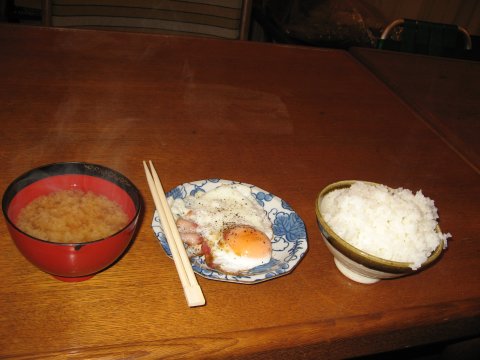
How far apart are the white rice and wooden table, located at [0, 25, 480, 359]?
10cm

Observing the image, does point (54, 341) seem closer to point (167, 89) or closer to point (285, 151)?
point (285, 151)

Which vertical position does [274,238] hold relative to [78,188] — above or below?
below

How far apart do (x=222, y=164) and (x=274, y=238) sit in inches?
12.8

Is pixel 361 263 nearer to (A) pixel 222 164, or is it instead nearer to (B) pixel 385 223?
(B) pixel 385 223

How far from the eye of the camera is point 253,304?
830 mm

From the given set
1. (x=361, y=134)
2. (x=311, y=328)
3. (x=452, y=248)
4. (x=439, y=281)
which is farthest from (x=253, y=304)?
(x=361, y=134)

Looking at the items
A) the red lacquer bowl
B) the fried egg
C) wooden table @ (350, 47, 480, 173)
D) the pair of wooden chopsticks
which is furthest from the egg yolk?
wooden table @ (350, 47, 480, 173)

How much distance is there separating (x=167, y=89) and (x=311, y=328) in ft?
3.32

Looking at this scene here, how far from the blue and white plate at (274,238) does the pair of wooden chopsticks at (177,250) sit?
0.05 ft

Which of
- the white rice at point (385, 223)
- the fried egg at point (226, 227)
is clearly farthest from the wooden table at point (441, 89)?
the fried egg at point (226, 227)

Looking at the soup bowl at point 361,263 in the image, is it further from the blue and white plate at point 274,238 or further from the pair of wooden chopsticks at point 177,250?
the pair of wooden chopsticks at point 177,250

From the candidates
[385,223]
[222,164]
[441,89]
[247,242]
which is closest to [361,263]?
→ [385,223]

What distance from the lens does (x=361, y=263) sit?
2.77 feet

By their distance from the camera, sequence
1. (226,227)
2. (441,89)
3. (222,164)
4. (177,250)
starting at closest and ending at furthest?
(177,250) → (226,227) → (222,164) → (441,89)
